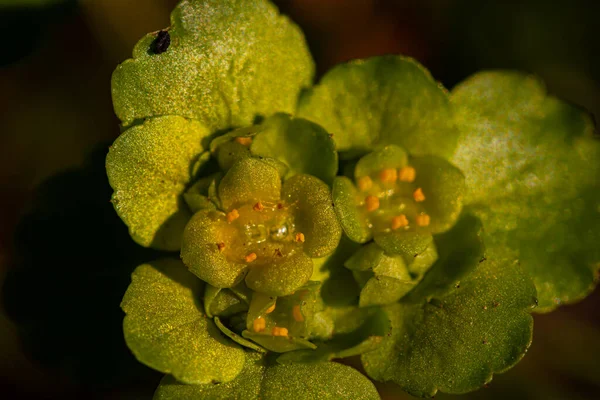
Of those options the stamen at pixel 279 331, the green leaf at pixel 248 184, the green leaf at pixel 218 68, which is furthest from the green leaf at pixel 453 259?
the green leaf at pixel 218 68

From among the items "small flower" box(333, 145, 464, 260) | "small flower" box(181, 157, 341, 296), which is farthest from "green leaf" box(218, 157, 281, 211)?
"small flower" box(333, 145, 464, 260)

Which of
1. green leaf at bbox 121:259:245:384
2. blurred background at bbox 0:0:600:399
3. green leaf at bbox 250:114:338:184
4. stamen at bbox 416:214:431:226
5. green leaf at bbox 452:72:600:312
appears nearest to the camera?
green leaf at bbox 121:259:245:384

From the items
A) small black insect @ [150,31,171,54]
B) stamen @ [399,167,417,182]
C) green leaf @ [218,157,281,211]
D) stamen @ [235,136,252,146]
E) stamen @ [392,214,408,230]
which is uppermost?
small black insect @ [150,31,171,54]

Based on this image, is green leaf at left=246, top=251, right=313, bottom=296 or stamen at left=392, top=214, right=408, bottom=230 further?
stamen at left=392, top=214, right=408, bottom=230

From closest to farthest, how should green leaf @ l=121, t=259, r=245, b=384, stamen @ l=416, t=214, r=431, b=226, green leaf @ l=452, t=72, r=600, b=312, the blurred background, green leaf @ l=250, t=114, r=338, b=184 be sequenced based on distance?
green leaf @ l=121, t=259, r=245, b=384
green leaf @ l=250, t=114, r=338, b=184
stamen @ l=416, t=214, r=431, b=226
green leaf @ l=452, t=72, r=600, b=312
the blurred background

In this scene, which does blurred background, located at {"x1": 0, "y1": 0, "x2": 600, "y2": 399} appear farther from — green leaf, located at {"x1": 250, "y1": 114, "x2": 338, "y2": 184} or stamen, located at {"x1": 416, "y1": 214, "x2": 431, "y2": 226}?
stamen, located at {"x1": 416, "y1": 214, "x2": 431, "y2": 226}

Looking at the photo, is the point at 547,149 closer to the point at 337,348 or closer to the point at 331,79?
the point at 331,79

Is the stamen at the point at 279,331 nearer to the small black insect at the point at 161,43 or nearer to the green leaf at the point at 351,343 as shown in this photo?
the green leaf at the point at 351,343
